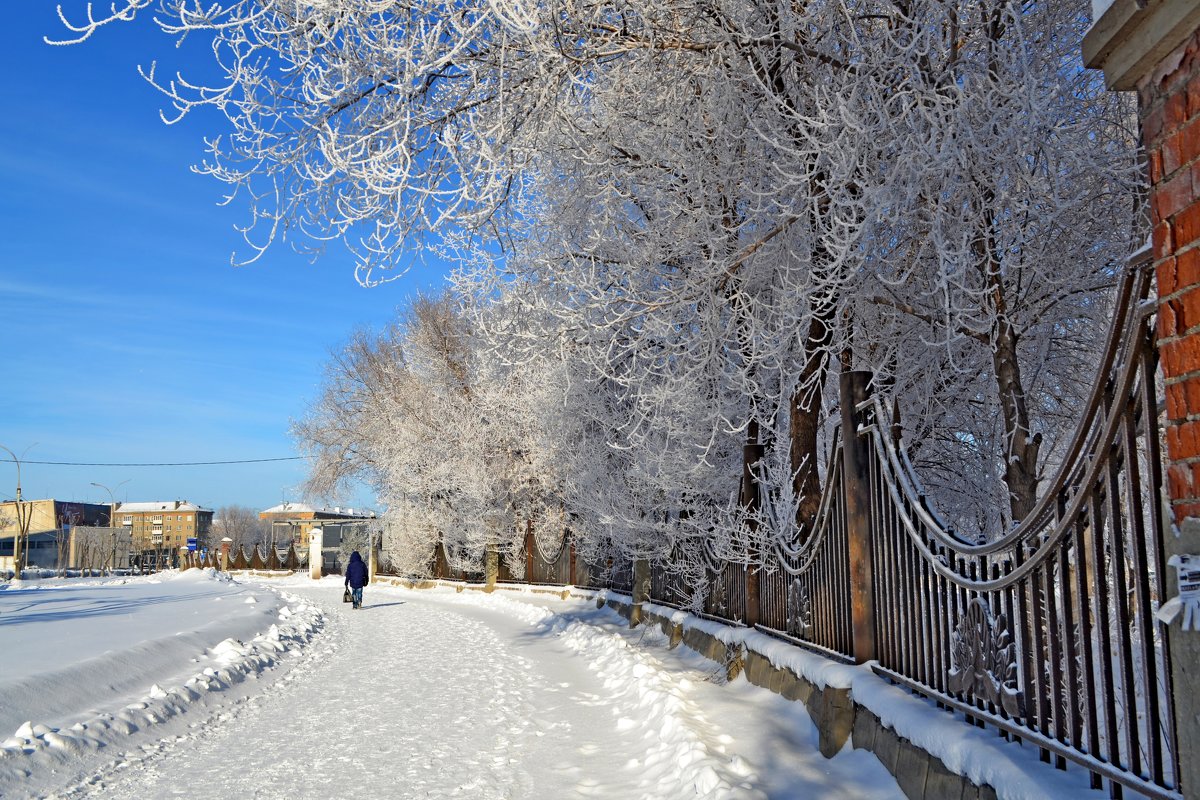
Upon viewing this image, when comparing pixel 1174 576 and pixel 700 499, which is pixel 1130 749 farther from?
pixel 700 499

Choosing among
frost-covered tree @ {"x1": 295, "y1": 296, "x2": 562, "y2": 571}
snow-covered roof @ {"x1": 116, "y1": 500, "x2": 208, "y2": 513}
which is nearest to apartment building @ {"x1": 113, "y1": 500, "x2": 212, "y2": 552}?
snow-covered roof @ {"x1": 116, "y1": 500, "x2": 208, "y2": 513}

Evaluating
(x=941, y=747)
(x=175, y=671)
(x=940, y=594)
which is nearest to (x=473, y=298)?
(x=175, y=671)

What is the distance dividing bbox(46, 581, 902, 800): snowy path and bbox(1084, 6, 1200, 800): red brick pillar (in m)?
2.35

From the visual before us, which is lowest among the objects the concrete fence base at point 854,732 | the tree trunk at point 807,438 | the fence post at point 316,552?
the fence post at point 316,552

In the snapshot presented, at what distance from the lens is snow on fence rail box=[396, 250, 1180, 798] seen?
2.92 m

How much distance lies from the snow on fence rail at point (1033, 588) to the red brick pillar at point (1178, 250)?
107 millimetres

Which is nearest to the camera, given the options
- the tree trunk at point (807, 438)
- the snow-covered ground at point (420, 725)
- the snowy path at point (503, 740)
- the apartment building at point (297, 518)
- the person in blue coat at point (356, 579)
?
the snow-covered ground at point (420, 725)

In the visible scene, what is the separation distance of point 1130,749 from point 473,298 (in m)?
8.35

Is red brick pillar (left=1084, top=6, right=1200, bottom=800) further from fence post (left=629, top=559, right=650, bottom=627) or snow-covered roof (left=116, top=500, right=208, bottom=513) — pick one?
snow-covered roof (left=116, top=500, right=208, bottom=513)

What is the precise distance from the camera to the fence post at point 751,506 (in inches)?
356

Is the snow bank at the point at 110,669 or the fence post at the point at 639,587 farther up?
the fence post at the point at 639,587

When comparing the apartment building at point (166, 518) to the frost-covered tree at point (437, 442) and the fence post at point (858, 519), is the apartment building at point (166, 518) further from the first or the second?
the fence post at point (858, 519)

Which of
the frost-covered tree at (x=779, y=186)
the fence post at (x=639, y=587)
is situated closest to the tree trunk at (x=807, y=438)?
the frost-covered tree at (x=779, y=186)

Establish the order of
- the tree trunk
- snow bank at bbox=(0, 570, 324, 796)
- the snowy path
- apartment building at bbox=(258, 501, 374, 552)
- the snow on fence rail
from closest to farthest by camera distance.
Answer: the snow on fence rail, the snowy path, snow bank at bbox=(0, 570, 324, 796), the tree trunk, apartment building at bbox=(258, 501, 374, 552)
